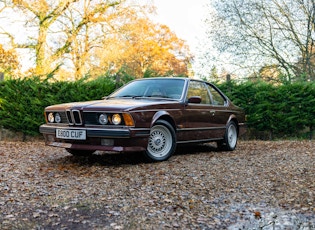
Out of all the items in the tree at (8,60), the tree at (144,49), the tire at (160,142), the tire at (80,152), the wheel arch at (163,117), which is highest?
the tree at (144,49)

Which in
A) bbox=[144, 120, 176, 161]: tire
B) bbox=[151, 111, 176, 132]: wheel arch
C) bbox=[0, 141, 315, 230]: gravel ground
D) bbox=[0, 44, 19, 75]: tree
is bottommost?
bbox=[0, 141, 315, 230]: gravel ground

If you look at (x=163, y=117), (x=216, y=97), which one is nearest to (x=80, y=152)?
(x=163, y=117)

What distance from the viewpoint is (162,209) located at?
379 centimetres

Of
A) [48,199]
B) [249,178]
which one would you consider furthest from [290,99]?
[48,199]

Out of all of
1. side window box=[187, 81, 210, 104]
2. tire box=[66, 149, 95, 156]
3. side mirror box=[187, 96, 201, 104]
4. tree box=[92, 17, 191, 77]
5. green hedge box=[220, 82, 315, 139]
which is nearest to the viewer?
side mirror box=[187, 96, 201, 104]

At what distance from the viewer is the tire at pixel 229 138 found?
8.18 meters

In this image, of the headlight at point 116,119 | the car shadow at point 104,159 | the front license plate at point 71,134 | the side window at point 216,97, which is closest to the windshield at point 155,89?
the car shadow at point 104,159

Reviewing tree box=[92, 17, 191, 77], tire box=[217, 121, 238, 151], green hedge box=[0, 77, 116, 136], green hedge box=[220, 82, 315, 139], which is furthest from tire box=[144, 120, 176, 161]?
tree box=[92, 17, 191, 77]

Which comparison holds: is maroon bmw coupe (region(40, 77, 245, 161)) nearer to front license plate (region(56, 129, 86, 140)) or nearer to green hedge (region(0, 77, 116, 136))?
front license plate (region(56, 129, 86, 140))

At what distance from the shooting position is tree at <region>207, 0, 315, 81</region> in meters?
15.3

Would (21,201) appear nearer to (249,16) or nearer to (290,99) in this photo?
(290,99)

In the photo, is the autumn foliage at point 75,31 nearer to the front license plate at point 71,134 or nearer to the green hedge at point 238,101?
the green hedge at point 238,101

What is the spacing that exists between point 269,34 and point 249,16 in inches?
44.5

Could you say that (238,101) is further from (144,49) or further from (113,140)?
(144,49)
